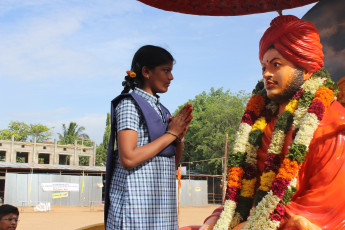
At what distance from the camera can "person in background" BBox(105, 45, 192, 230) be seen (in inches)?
89.7

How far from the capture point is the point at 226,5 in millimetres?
3447

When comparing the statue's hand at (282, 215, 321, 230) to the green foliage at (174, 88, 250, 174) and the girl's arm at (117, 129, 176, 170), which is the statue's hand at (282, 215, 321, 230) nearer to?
the girl's arm at (117, 129, 176, 170)

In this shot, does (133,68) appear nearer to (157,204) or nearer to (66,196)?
(157,204)

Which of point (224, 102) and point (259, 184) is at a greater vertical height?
point (224, 102)

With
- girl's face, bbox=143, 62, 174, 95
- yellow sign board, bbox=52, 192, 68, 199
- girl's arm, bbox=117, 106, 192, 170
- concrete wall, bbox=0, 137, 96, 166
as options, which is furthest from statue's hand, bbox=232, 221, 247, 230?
concrete wall, bbox=0, 137, 96, 166

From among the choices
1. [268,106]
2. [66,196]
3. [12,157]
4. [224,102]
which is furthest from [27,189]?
[268,106]

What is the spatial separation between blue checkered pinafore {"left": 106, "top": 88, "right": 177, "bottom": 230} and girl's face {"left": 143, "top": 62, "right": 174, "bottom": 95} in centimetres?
22

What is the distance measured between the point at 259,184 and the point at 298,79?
0.88 metres

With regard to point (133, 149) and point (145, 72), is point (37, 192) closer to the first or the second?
point (145, 72)

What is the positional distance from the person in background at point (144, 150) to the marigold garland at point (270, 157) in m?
0.66

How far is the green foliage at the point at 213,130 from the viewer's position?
3772cm

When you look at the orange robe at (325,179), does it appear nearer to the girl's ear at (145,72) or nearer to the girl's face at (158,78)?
the girl's face at (158,78)

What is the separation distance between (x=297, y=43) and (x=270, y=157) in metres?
0.91

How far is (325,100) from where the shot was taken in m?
2.80
